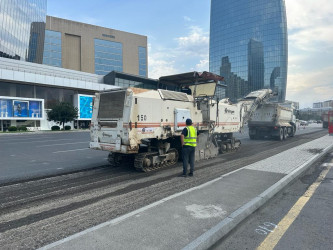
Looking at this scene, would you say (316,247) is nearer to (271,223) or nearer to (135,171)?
(271,223)

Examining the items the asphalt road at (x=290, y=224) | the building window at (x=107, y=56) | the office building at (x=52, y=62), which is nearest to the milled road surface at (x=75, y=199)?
the asphalt road at (x=290, y=224)

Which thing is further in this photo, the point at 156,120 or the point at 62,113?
the point at 62,113

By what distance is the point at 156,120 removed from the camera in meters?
7.56

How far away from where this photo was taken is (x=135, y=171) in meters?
7.70

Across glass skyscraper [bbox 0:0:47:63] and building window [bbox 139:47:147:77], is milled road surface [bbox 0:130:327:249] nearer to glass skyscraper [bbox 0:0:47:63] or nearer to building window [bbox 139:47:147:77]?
glass skyscraper [bbox 0:0:47:63]

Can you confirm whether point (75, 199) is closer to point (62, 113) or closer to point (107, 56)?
point (62, 113)

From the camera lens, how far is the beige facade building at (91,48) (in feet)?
239

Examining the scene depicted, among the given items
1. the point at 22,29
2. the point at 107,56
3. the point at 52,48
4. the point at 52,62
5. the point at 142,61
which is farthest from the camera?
the point at 142,61

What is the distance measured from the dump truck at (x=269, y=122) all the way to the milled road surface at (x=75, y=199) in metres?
11.6

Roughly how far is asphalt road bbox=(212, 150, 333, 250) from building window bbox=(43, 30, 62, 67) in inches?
3161

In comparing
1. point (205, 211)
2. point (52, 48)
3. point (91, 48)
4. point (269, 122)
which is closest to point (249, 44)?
point (91, 48)

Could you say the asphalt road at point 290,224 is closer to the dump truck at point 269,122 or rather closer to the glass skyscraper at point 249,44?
the dump truck at point 269,122

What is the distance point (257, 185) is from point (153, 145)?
377 cm

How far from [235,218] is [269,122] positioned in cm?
1583
